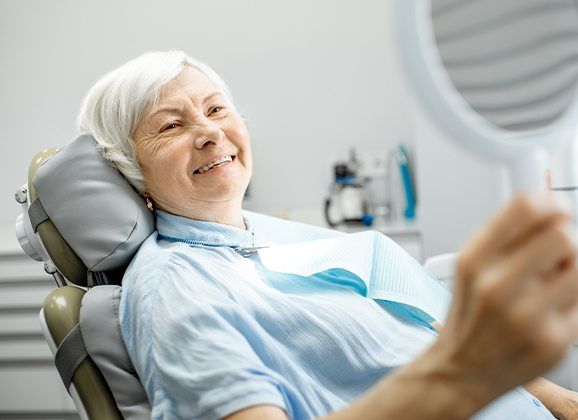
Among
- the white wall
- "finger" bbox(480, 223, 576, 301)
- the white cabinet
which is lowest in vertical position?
the white cabinet

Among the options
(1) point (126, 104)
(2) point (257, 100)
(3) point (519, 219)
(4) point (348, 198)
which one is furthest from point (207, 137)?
(2) point (257, 100)

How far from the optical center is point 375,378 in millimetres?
1166

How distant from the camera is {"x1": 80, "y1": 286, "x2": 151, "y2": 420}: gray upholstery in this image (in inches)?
46.9

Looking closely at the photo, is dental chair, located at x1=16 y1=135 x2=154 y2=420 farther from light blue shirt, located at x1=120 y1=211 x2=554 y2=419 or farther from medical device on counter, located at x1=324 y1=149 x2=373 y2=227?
medical device on counter, located at x1=324 y1=149 x2=373 y2=227

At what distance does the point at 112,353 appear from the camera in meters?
1.21

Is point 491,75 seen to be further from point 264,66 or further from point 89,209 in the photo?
point 264,66

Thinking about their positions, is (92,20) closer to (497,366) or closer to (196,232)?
(196,232)

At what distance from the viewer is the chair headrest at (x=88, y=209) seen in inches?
52.1

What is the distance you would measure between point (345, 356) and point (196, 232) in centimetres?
38

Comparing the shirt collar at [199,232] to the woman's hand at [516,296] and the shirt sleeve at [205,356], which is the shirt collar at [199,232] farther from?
the woman's hand at [516,296]

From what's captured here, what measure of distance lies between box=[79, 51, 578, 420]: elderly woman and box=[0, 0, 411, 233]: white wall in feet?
6.24

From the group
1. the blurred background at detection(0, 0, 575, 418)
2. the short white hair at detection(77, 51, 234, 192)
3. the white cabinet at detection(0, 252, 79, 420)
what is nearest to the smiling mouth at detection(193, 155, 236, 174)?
the short white hair at detection(77, 51, 234, 192)

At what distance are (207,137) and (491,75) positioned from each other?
829 millimetres

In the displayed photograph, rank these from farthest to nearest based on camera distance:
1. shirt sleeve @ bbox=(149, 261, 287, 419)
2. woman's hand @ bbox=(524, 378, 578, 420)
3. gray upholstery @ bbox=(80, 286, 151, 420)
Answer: woman's hand @ bbox=(524, 378, 578, 420)
gray upholstery @ bbox=(80, 286, 151, 420)
shirt sleeve @ bbox=(149, 261, 287, 419)
